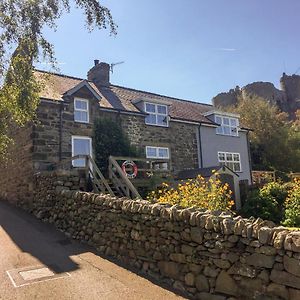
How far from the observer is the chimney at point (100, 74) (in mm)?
24967

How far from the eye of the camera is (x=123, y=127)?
70.0 feet

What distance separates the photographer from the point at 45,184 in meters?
14.1

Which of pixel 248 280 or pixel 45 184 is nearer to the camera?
pixel 248 280

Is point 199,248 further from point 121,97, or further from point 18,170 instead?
point 121,97

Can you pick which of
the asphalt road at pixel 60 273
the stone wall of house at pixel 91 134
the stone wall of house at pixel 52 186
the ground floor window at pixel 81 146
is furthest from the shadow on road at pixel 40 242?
the ground floor window at pixel 81 146

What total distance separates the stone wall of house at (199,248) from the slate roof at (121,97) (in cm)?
1069

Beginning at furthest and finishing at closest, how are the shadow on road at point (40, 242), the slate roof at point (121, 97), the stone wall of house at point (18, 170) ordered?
the slate roof at point (121, 97) < the stone wall of house at point (18, 170) < the shadow on road at point (40, 242)

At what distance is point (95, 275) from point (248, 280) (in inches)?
142

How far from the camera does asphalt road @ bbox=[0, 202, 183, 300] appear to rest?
6.88 meters

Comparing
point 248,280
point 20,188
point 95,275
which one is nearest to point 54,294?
point 95,275

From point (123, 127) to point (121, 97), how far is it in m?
3.54

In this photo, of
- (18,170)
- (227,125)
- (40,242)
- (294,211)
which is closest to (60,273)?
(40,242)

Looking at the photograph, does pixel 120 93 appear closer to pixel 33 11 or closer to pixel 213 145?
pixel 213 145

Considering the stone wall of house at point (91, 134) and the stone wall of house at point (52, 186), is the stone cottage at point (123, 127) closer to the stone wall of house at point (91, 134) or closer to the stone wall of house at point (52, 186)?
the stone wall of house at point (91, 134)
